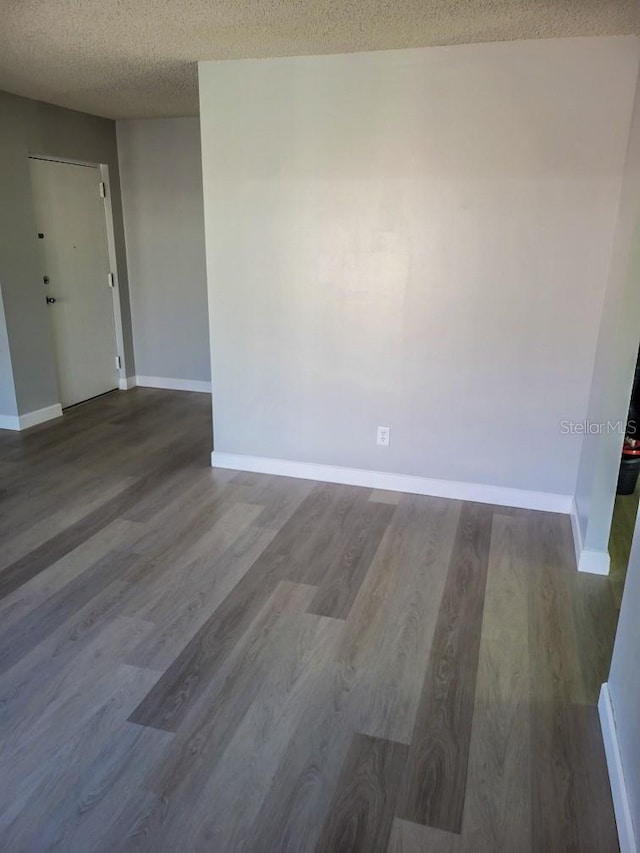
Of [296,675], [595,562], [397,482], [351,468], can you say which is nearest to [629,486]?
[595,562]

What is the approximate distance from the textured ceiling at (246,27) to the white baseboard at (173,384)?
2827mm

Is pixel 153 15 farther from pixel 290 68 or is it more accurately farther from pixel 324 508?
pixel 324 508

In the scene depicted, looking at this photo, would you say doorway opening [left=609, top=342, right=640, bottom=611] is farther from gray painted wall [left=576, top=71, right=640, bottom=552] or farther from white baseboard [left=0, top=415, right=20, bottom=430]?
white baseboard [left=0, top=415, right=20, bottom=430]

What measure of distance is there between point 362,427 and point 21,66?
9.43ft

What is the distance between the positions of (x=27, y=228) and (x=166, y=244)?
129 centimetres

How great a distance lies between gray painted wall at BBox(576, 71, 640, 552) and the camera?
2.42 metres

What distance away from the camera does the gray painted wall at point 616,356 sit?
7.95 feet

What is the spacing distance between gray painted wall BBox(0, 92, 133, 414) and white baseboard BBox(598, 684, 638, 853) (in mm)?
4317

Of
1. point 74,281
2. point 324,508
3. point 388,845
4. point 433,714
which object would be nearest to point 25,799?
point 388,845

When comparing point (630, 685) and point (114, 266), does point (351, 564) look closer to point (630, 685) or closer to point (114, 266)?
point (630, 685)

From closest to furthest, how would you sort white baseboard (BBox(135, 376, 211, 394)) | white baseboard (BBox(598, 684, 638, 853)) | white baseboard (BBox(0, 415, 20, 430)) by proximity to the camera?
white baseboard (BBox(598, 684, 638, 853)) < white baseboard (BBox(0, 415, 20, 430)) < white baseboard (BBox(135, 376, 211, 394))

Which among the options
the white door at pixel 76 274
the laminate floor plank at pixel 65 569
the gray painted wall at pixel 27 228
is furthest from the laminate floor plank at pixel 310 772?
the white door at pixel 76 274

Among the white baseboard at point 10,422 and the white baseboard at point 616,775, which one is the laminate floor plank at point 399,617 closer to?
the white baseboard at point 616,775

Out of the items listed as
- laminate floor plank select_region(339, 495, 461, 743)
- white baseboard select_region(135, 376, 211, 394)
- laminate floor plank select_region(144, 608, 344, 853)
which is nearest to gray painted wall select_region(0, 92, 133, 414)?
white baseboard select_region(135, 376, 211, 394)
